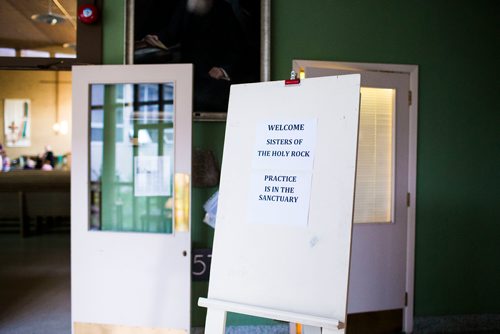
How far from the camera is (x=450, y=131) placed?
3.45 meters

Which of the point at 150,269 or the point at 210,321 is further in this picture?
the point at 150,269

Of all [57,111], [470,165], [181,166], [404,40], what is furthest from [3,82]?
[470,165]

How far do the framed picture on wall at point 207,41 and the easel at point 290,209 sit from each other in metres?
1.20

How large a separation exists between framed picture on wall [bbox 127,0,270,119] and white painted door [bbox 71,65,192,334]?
0.31 metres

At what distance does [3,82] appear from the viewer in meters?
9.11

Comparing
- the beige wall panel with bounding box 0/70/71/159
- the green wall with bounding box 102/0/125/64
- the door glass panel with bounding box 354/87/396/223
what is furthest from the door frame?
the beige wall panel with bounding box 0/70/71/159

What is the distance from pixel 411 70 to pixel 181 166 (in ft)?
6.85

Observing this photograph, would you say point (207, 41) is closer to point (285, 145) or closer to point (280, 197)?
point (285, 145)

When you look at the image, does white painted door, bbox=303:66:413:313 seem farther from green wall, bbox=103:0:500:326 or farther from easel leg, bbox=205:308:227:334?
easel leg, bbox=205:308:227:334

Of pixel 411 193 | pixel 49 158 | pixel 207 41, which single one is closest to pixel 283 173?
pixel 207 41

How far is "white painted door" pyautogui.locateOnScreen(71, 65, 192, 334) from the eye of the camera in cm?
273

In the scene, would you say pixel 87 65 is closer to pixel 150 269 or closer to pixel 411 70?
pixel 150 269

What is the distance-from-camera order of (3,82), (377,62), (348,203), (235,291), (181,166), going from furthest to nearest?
(3,82)
(377,62)
(181,166)
(235,291)
(348,203)

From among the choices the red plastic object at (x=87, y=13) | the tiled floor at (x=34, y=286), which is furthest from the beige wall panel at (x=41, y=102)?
the red plastic object at (x=87, y=13)
